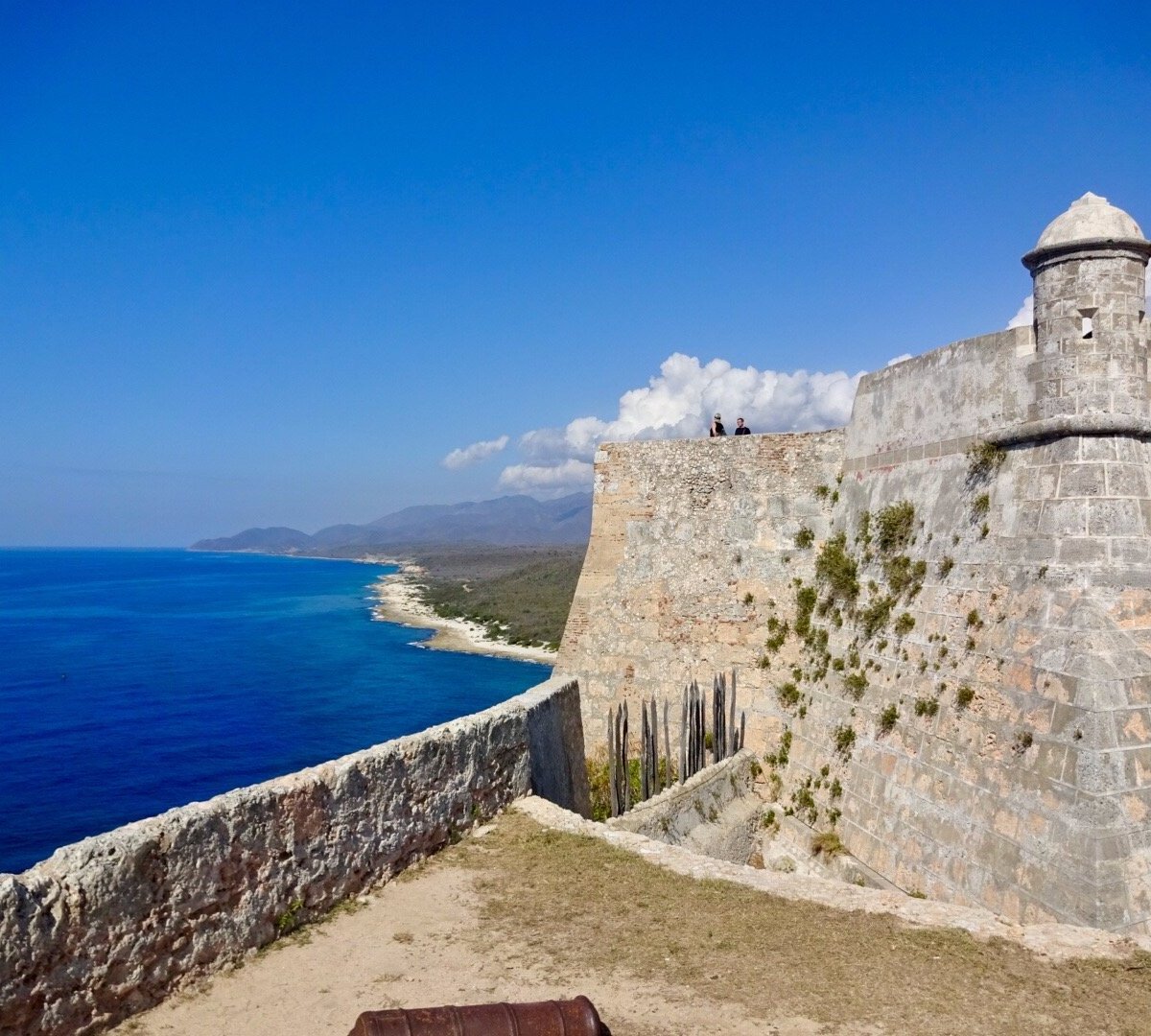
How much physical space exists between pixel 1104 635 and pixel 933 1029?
15.3 ft

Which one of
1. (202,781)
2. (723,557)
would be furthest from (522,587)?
(723,557)

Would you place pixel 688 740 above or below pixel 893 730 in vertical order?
below

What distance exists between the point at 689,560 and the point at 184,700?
48.3 metres

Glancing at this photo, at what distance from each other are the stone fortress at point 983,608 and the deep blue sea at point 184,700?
27667mm

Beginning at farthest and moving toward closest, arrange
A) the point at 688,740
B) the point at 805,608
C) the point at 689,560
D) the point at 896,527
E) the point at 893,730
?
the point at 689,560 → the point at 688,740 → the point at 805,608 → the point at 896,527 → the point at 893,730

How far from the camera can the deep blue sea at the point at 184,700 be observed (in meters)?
38.0

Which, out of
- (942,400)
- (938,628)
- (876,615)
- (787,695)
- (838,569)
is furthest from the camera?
(787,695)

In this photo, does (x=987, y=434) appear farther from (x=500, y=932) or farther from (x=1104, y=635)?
(x=500, y=932)

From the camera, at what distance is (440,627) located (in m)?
93.6

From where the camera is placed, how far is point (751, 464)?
52.4 feet

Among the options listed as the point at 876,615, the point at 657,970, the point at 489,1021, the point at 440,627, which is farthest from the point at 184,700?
the point at 489,1021

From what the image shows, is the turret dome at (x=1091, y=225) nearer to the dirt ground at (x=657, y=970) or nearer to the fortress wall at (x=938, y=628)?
the fortress wall at (x=938, y=628)

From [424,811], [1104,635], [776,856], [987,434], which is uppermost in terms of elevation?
[987,434]

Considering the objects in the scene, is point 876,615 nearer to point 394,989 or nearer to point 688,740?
point 688,740
